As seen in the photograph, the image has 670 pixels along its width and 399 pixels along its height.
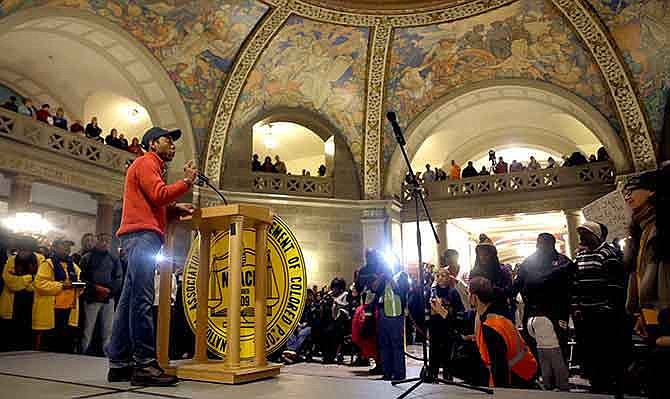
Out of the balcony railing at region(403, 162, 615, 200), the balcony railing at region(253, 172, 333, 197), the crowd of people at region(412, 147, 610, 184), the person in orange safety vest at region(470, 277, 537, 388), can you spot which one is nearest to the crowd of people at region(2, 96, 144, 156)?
the balcony railing at region(253, 172, 333, 197)

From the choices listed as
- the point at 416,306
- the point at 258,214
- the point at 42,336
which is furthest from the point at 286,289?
the point at 42,336

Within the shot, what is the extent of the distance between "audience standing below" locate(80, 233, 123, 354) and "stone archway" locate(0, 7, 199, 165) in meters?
6.55

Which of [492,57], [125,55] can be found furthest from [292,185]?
[492,57]

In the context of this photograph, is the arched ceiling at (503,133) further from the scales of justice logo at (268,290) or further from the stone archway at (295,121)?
the scales of justice logo at (268,290)

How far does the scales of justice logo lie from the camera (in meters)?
3.46

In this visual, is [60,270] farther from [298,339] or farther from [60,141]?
[60,141]

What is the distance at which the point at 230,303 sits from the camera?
3.17 metres

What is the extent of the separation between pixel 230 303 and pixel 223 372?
1.39 feet

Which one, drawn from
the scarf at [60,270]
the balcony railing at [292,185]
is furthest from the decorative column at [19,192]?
the balcony railing at [292,185]

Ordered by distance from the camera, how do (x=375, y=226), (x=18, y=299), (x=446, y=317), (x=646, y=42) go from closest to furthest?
(x=446, y=317) → (x=18, y=299) → (x=646, y=42) → (x=375, y=226)

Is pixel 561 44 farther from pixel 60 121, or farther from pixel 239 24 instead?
pixel 60 121

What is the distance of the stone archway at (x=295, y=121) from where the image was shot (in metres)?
15.3

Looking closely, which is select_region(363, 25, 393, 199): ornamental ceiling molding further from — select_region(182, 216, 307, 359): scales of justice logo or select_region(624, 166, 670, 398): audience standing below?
select_region(624, 166, 670, 398): audience standing below

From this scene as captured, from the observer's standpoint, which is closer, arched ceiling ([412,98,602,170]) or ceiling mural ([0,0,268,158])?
ceiling mural ([0,0,268,158])
